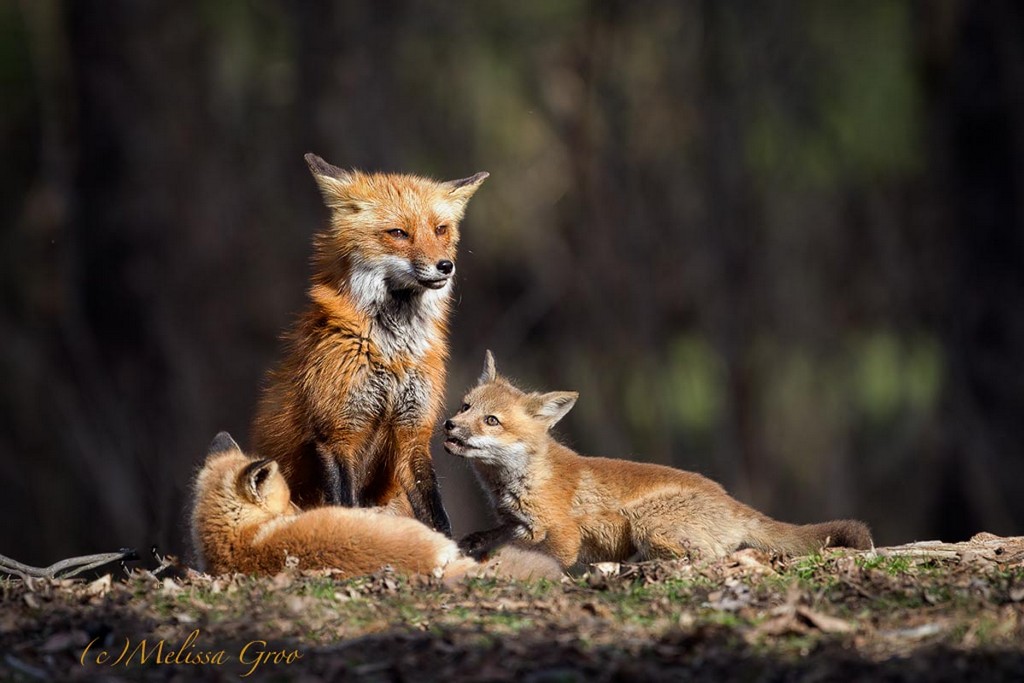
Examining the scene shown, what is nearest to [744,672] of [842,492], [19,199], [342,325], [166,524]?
[342,325]

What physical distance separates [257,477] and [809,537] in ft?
12.0

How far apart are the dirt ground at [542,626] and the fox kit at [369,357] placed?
1229 millimetres

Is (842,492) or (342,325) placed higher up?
(342,325)

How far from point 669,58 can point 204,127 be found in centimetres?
813

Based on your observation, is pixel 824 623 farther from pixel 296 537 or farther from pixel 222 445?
pixel 222 445

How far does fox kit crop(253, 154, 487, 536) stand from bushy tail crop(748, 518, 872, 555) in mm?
2117

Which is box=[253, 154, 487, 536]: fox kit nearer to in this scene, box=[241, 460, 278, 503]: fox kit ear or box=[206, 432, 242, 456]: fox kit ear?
box=[206, 432, 242, 456]: fox kit ear

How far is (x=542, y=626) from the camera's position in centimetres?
638

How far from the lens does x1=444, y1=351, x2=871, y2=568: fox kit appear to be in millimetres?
8508

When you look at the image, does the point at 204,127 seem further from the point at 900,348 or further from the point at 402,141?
the point at 900,348

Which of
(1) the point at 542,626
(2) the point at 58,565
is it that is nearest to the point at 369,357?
(2) the point at 58,565

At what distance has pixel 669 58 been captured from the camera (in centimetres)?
2247

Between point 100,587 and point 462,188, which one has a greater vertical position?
point 462,188

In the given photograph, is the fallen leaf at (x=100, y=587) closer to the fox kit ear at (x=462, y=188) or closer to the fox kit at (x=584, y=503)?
the fox kit at (x=584, y=503)
